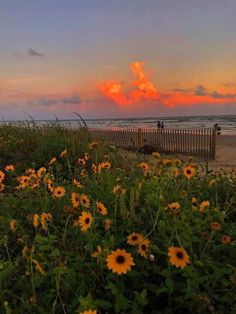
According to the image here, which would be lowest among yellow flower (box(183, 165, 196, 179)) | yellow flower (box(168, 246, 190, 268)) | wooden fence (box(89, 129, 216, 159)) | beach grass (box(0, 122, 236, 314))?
wooden fence (box(89, 129, 216, 159))

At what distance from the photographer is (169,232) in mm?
2867

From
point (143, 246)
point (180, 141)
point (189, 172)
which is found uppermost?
point (189, 172)

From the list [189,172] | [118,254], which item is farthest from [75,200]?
[118,254]

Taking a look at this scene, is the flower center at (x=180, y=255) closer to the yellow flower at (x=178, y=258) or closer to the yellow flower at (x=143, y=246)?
the yellow flower at (x=178, y=258)

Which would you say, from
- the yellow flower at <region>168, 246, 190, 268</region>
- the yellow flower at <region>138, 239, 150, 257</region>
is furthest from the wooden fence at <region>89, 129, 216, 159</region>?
the yellow flower at <region>168, 246, 190, 268</region>

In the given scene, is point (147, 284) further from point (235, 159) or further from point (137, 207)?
point (235, 159)

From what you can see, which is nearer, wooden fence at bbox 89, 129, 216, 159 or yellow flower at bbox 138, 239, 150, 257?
yellow flower at bbox 138, 239, 150, 257

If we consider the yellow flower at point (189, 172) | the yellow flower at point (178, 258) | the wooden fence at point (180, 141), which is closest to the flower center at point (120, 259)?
the yellow flower at point (178, 258)

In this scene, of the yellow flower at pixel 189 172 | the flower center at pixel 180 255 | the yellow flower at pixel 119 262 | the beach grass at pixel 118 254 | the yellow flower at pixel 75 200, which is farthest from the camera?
the yellow flower at pixel 189 172

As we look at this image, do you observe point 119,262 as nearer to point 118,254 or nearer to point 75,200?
point 118,254

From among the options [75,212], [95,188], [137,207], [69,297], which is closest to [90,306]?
[69,297]

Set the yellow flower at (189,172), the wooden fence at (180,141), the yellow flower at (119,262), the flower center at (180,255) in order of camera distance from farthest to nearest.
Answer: the wooden fence at (180,141) → the yellow flower at (189,172) → the flower center at (180,255) → the yellow flower at (119,262)

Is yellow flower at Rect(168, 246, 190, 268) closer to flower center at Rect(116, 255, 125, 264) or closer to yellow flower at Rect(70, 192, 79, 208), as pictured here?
flower center at Rect(116, 255, 125, 264)

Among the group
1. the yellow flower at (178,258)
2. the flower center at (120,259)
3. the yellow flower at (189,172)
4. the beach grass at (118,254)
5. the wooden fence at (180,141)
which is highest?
the yellow flower at (189,172)
